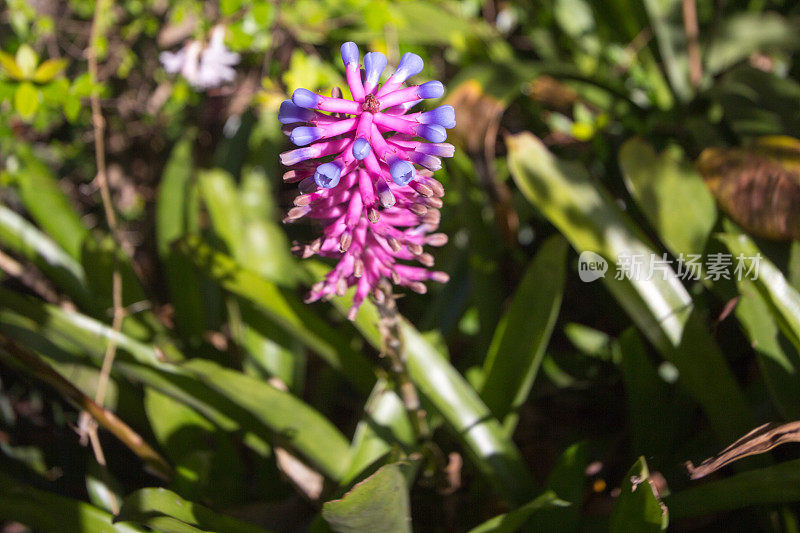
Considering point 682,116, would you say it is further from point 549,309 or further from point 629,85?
point 549,309

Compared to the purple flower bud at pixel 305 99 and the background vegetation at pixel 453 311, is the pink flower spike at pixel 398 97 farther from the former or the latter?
the background vegetation at pixel 453 311

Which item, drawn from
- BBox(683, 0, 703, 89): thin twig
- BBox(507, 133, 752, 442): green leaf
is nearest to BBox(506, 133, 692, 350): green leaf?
BBox(507, 133, 752, 442): green leaf

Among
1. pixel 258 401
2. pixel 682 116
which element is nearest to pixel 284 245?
pixel 258 401

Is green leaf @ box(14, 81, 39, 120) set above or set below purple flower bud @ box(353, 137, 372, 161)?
above

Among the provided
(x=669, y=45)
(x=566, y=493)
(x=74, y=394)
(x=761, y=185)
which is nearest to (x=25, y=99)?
(x=74, y=394)

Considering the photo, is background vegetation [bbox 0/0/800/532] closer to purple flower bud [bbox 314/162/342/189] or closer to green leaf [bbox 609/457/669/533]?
green leaf [bbox 609/457/669/533]

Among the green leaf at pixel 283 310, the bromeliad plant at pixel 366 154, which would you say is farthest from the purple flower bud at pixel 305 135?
the green leaf at pixel 283 310
